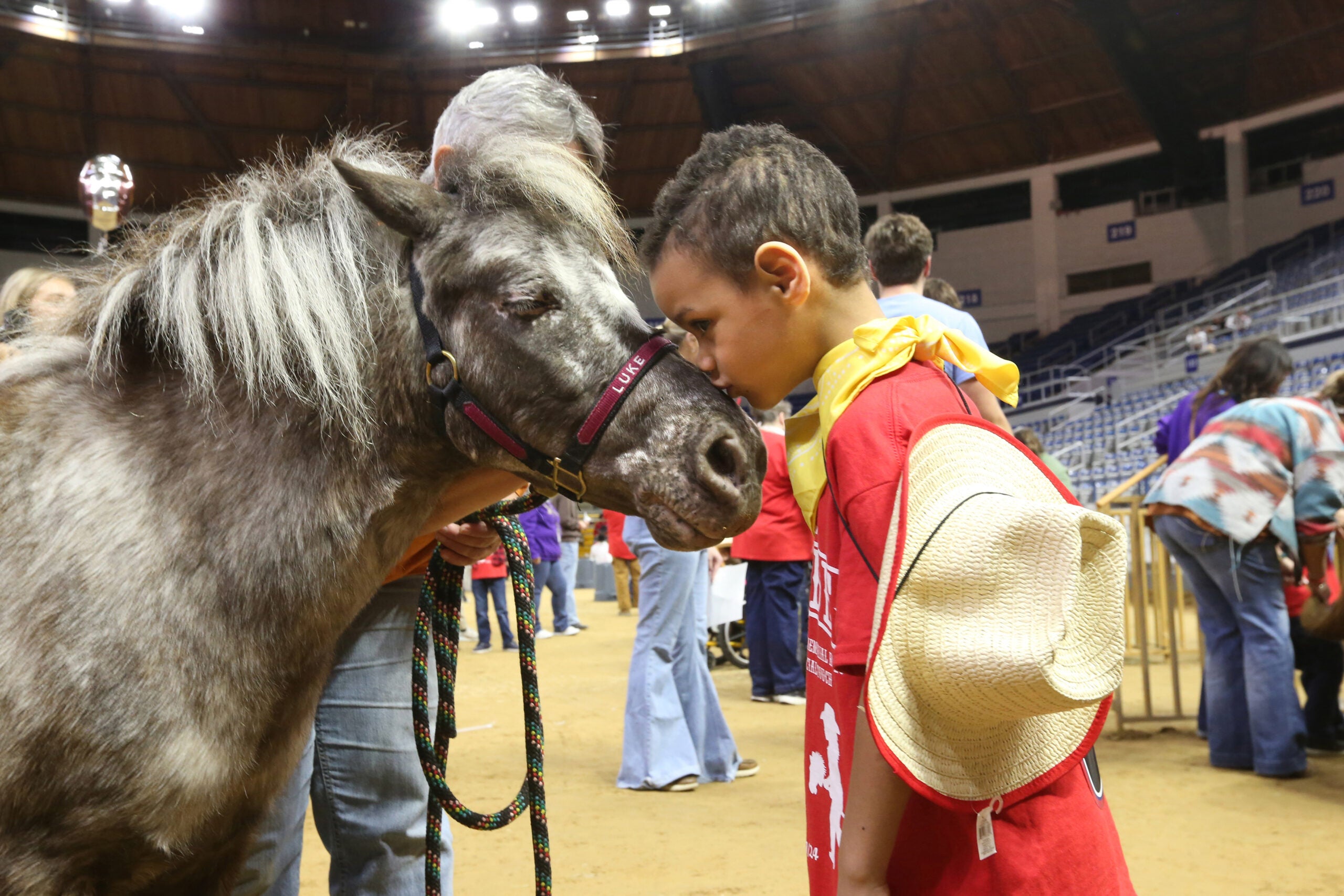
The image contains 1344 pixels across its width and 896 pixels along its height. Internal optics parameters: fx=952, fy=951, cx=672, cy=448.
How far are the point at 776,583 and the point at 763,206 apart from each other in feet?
15.9

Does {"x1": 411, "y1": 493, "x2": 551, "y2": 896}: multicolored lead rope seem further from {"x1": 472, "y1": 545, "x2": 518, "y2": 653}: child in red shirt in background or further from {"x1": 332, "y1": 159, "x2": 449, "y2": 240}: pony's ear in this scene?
{"x1": 472, "y1": 545, "x2": 518, "y2": 653}: child in red shirt in background

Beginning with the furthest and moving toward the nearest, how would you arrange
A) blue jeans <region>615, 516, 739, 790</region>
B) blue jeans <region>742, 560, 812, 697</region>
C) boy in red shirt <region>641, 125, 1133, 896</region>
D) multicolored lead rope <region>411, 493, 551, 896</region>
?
blue jeans <region>742, 560, 812, 697</region>
blue jeans <region>615, 516, 739, 790</region>
multicolored lead rope <region>411, 493, 551, 896</region>
boy in red shirt <region>641, 125, 1133, 896</region>

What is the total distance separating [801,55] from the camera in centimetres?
1909

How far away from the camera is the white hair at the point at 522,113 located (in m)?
1.70

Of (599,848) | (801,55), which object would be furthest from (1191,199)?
(599,848)

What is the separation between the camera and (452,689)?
1.59 meters

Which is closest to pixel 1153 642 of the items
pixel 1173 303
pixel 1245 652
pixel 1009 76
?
pixel 1245 652

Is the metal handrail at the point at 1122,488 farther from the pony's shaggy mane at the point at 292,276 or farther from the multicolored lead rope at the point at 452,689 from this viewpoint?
the pony's shaggy mane at the point at 292,276

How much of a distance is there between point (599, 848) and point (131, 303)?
2726mm

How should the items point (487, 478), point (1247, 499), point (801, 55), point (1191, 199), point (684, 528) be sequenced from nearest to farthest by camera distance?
point (684, 528) → point (487, 478) → point (1247, 499) → point (801, 55) → point (1191, 199)

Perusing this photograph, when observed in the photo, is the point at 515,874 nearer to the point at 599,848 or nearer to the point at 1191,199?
the point at 599,848

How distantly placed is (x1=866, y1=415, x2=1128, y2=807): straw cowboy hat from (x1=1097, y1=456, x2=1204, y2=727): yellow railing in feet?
11.8

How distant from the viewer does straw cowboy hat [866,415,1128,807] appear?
0.87 meters

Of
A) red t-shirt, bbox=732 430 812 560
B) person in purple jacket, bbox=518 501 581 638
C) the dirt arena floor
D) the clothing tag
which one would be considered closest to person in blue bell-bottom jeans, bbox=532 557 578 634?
person in purple jacket, bbox=518 501 581 638
